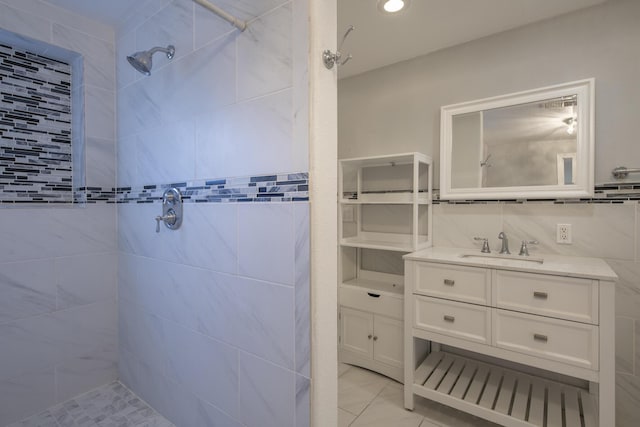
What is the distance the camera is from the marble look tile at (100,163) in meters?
1.63

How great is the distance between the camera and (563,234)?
1.65 meters

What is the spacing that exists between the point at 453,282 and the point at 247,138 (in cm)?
126

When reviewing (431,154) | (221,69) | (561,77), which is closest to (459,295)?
(431,154)

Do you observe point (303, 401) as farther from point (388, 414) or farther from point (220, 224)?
point (388, 414)

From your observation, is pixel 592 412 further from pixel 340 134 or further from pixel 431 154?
pixel 340 134

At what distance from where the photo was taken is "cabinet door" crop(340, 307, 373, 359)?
6.79 ft

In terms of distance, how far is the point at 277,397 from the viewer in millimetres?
987

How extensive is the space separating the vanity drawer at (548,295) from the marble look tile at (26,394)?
2291 millimetres

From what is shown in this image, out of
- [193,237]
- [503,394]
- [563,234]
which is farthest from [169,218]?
[563,234]

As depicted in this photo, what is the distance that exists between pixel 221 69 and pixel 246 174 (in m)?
0.43

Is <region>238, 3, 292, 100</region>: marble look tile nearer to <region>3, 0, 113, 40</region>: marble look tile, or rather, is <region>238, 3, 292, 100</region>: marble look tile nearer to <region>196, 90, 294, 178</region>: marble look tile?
<region>196, 90, 294, 178</region>: marble look tile

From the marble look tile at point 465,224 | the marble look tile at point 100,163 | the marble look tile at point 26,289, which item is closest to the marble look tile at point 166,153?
the marble look tile at point 100,163

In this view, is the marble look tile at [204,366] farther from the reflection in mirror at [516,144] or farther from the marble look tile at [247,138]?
the reflection in mirror at [516,144]

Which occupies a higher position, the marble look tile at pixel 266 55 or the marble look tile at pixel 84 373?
the marble look tile at pixel 266 55
